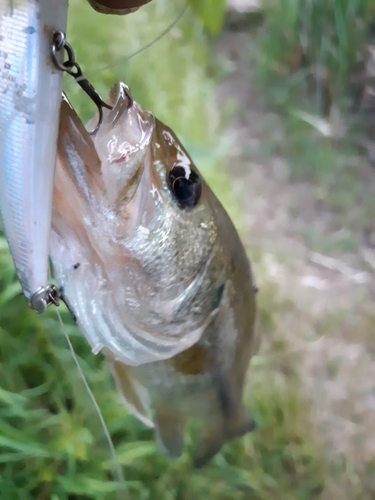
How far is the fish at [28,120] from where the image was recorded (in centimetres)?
30

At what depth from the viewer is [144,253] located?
539mm

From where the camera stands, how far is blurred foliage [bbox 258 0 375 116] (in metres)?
2.08

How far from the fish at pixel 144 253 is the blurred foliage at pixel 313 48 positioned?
1825 mm

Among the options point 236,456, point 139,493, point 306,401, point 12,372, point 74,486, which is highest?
point 12,372

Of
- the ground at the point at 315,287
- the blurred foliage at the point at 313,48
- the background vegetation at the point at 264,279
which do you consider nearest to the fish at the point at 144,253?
the background vegetation at the point at 264,279

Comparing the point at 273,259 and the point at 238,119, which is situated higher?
the point at 238,119

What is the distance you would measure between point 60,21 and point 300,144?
219 cm

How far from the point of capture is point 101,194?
474 millimetres

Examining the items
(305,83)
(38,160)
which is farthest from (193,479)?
(305,83)

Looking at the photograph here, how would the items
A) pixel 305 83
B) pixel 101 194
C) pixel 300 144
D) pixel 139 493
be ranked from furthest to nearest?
1. pixel 305 83
2. pixel 300 144
3. pixel 139 493
4. pixel 101 194

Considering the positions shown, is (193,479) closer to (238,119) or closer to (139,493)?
(139,493)

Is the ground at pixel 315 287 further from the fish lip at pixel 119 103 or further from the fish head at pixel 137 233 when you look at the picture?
the fish lip at pixel 119 103

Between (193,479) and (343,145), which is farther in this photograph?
(343,145)

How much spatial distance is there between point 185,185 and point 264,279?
121 centimetres
